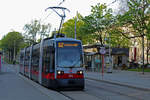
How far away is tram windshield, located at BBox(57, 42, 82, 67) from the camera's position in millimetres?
14484

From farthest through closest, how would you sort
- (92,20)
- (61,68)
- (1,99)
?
(92,20) → (61,68) → (1,99)

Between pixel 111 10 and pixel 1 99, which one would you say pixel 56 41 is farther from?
pixel 111 10

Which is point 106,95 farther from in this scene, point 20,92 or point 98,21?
point 98,21

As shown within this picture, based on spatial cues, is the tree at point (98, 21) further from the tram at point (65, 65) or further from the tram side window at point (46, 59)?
the tram at point (65, 65)

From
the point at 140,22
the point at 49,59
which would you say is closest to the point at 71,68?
the point at 49,59

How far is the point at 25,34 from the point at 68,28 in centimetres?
2372

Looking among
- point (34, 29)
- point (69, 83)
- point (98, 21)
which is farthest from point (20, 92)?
point (34, 29)

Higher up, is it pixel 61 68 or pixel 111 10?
pixel 111 10

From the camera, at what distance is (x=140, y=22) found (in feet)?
102

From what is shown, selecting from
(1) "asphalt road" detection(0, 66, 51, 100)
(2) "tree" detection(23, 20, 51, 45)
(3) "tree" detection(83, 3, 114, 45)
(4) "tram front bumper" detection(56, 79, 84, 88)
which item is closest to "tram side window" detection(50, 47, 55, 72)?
(4) "tram front bumper" detection(56, 79, 84, 88)

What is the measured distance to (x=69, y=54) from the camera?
48.1 feet

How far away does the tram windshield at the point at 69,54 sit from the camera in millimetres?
14484

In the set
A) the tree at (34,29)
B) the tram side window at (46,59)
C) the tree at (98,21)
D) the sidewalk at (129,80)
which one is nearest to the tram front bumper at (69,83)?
the tram side window at (46,59)

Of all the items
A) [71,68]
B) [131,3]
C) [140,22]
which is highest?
[131,3]
